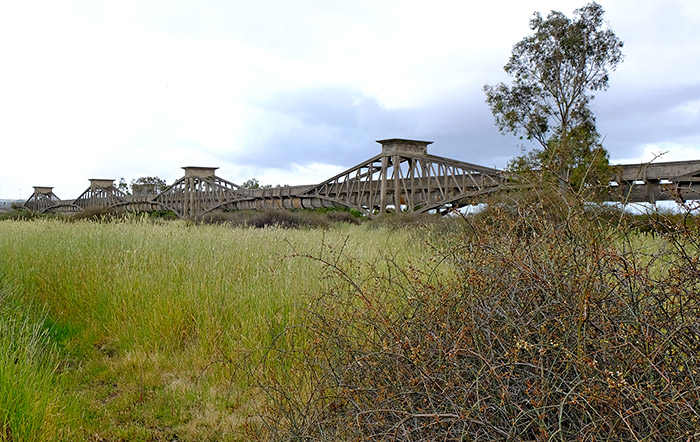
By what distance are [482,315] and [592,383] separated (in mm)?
623

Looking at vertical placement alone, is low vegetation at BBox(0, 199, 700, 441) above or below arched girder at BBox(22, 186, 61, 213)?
below

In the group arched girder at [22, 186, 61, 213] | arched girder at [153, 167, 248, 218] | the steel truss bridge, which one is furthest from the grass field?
arched girder at [22, 186, 61, 213]

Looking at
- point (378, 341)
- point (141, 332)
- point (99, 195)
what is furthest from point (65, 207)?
point (378, 341)

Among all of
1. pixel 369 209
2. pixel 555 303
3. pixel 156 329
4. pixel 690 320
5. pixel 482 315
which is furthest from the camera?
pixel 369 209

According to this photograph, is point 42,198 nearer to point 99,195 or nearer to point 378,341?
point 99,195

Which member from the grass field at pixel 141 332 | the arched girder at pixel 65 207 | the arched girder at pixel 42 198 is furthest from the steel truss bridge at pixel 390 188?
the arched girder at pixel 42 198

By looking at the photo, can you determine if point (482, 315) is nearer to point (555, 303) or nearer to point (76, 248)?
point (555, 303)

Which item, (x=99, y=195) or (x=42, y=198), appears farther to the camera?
(x=42, y=198)

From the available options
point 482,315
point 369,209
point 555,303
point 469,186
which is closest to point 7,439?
point 482,315

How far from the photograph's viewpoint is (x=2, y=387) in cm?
331

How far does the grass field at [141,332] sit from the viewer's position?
3865mm

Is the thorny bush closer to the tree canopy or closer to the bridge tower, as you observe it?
the tree canopy

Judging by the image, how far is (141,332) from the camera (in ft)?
18.1

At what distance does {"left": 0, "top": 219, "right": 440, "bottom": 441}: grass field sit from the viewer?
3865 mm
